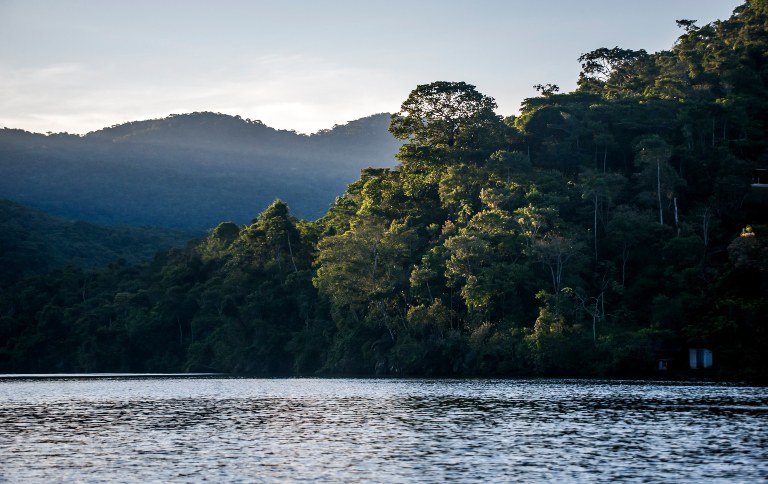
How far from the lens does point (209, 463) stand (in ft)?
109

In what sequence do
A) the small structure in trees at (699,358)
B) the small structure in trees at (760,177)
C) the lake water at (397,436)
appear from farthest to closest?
the small structure in trees at (760,177), the small structure in trees at (699,358), the lake water at (397,436)

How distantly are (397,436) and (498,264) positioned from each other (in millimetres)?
62188

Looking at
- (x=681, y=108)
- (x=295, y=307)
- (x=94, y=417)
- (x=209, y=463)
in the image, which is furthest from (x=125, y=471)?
(x=681, y=108)

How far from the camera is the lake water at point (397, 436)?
102 ft

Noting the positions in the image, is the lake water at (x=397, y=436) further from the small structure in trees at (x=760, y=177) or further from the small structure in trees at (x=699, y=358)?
the small structure in trees at (x=760, y=177)

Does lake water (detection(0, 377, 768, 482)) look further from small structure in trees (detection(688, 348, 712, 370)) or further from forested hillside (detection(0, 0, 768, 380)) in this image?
forested hillside (detection(0, 0, 768, 380))

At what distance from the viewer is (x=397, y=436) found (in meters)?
41.2

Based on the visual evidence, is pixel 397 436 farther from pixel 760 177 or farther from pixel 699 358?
pixel 760 177

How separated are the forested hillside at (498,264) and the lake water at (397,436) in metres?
26.5

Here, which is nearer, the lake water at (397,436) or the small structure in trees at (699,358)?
the lake water at (397,436)

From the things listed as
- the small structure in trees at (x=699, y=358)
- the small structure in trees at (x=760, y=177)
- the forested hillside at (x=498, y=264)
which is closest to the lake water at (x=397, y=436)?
the small structure in trees at (x=699, y=358)

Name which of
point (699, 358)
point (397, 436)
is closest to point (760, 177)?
point (699, 358)

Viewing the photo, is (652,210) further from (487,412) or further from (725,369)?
(487,412)

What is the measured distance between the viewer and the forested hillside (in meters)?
94.4
